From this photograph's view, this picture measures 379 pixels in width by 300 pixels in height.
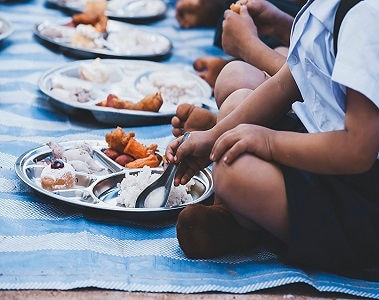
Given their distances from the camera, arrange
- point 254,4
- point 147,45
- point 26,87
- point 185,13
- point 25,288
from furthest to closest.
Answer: point 185,13 < point 147,45 < point 26,87 < point 254,4 < point 25,288

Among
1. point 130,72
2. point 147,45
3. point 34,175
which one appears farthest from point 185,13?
point 34,175

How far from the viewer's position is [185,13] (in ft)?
11.1

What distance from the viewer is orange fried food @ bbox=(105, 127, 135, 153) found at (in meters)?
1.74

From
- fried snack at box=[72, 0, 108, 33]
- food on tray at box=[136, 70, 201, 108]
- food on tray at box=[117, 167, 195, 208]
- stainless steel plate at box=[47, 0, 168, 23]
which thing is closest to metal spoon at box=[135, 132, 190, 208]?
food on tray at box=[117, 167, 195, 208]

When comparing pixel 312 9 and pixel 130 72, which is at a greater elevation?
pixel 312 9

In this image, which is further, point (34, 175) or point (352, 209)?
point (34, 175)

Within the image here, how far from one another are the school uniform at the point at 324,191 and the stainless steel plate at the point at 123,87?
83 cm

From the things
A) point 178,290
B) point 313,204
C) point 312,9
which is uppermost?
point 312,9

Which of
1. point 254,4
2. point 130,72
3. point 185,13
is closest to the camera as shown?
point 254,4

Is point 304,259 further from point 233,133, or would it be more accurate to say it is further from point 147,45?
point 147,45

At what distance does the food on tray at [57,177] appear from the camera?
1.54m

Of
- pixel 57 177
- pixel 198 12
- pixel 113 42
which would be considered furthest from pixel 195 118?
pixel 198 12

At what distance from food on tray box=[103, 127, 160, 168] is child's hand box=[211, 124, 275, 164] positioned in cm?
47

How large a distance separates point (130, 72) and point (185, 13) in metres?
1.01
